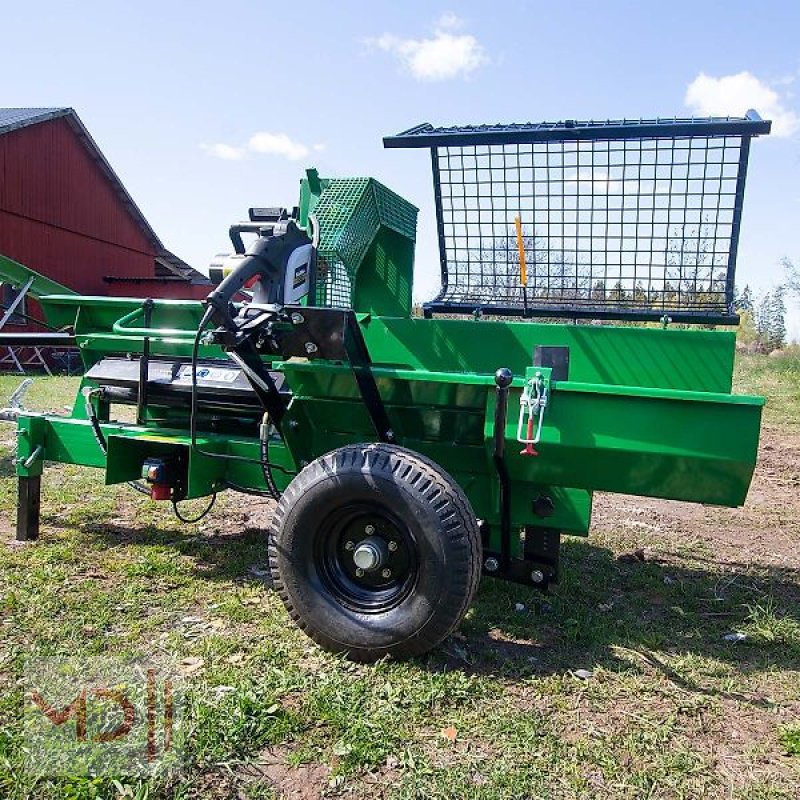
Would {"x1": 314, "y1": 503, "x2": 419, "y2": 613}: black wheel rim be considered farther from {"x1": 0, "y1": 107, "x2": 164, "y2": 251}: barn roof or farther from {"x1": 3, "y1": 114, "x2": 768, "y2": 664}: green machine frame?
{"x1": 0, "y1": 107, "x2": 164, "y2": 251}: barn roof

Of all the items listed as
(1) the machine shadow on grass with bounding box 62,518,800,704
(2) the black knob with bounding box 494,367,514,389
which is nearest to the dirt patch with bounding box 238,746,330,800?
(1) the machine shadow on grass with bounding box 62,518,800,704

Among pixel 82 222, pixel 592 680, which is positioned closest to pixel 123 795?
pixel 592 680

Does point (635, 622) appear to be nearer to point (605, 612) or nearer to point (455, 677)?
point (605, 612)

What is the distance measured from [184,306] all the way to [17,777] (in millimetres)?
2710

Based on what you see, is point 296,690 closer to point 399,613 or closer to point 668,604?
point 399,613

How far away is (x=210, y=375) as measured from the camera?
4035mm

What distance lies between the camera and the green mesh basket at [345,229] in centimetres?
397

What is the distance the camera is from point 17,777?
2.24 meters

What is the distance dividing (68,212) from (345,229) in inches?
840

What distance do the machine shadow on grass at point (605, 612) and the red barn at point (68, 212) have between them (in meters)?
18.2

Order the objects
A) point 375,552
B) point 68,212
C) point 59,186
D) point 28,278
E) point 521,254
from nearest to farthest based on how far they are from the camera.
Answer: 1. point 375,552
2. point 521,254
3. point 28,278
4. point 59,186
5. point 68,212

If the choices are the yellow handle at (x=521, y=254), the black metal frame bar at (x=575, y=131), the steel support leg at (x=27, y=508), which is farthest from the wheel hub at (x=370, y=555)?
the steel support leg at (x=27, y=508)

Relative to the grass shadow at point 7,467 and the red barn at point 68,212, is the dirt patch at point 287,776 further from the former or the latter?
the red barn at point 68,212

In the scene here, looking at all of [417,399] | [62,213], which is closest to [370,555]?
[417,399]
